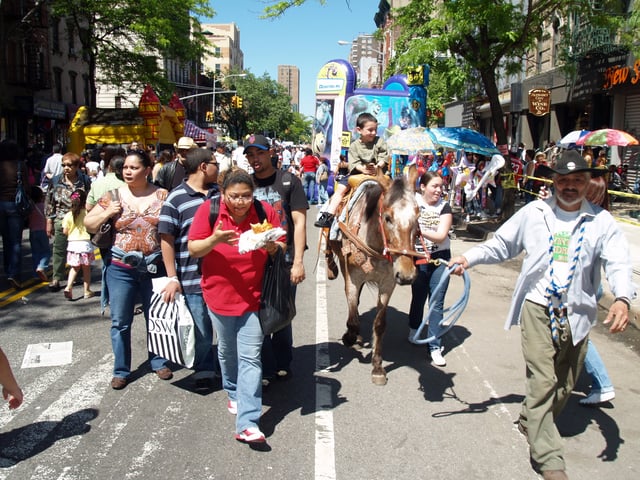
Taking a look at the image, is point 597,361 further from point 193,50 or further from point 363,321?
point 193,50

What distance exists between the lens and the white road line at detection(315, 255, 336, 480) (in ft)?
12.8

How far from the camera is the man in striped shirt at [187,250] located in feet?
15.7

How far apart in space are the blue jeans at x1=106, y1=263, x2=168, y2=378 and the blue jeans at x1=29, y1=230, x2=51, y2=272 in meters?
4.54

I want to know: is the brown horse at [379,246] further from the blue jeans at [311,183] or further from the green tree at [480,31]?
the blue jeans at [311,183]

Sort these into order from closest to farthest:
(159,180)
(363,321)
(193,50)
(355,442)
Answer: (355,442), (363,321), (159,180), (193,50)

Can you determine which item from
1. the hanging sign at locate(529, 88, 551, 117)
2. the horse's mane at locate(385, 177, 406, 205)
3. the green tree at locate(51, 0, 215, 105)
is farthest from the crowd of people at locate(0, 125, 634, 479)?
the green tree at locate(51, 0, 215, 105)

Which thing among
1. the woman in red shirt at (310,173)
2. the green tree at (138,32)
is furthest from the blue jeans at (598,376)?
the green tree at (138,32)

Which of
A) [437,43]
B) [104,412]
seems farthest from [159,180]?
[437,43]

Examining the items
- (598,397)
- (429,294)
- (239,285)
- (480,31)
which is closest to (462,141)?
(480,31)

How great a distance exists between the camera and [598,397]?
4906 millimetres

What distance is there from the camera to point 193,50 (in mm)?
30031

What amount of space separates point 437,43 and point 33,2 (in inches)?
1013

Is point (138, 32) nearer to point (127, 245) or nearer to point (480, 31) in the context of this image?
point (480, 31)

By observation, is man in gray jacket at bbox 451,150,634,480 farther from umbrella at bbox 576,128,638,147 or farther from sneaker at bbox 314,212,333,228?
umbrella at bbox 576,128,638,147
